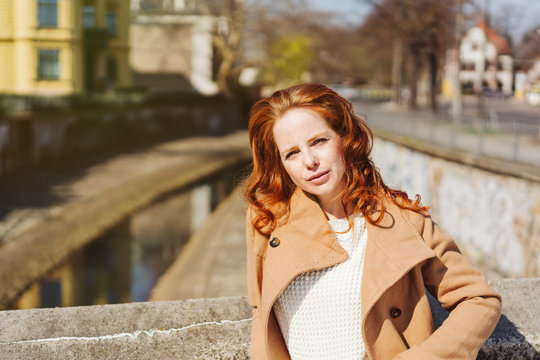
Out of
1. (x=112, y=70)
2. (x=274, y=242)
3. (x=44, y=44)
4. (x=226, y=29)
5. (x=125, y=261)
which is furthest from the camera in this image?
(x=226, y=29)

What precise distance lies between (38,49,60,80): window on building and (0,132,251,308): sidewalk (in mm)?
4809

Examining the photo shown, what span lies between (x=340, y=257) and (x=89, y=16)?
33.7 m

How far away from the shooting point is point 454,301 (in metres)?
1.77

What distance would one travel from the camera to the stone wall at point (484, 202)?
11984 mm

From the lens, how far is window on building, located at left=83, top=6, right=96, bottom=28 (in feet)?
109

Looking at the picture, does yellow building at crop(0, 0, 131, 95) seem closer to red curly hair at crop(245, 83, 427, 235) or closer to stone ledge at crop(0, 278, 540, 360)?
stone ledge at crop(0, 278, 540, 360)

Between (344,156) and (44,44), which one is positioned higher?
(44,44)

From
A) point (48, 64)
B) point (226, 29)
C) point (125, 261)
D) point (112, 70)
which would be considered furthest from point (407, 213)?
point (226, 29)

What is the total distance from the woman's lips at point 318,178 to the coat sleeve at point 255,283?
0.19 meters

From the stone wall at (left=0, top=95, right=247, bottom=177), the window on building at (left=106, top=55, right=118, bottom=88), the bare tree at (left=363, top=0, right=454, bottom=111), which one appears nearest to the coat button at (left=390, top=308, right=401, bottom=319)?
the stone wall at (left=0, top=95, right=247, bottom=177)

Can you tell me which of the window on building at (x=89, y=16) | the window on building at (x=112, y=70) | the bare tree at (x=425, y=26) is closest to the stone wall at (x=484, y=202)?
the bare tree at (x=425, y=26)

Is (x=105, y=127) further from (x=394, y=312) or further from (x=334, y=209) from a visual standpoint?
(x=394, y=312)

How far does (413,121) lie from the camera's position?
66.1 ft

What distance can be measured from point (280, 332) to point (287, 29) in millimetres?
39045
